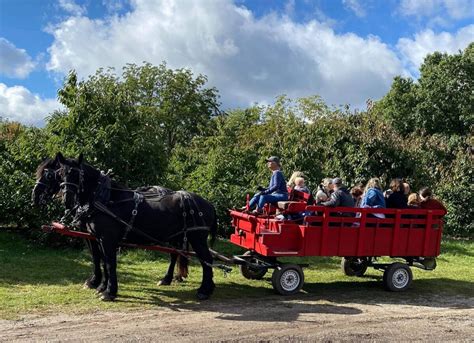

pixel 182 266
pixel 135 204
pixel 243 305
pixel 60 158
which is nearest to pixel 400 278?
pixel 243 305

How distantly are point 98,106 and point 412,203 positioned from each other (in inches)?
287

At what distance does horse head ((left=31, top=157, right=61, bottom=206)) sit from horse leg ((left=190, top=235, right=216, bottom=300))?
7.32 ft

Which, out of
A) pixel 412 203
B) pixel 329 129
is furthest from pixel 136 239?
pixel 329 129

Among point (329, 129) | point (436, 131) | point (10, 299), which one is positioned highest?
point (436, 131)

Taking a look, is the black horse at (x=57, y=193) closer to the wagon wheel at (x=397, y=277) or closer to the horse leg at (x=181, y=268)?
the horse leg at (x=181, y=268)

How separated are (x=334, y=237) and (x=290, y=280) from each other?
100 cm

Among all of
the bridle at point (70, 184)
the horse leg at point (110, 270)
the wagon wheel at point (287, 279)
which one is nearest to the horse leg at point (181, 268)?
the horse leg at point (110, 270)

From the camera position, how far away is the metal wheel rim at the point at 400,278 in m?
8.98

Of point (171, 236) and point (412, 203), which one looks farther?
point (412, 203)

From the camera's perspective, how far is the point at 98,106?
1217 centimetres

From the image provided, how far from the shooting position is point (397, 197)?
30.1 ft

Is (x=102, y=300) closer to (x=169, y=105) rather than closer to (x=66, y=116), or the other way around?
(x=66, y=116)

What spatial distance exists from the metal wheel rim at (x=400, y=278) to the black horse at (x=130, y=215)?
325 centimetres

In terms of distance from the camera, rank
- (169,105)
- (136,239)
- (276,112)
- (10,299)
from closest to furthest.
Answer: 1. (10,299)
2. (136,239)
3. (169,105)
4. (276,112)
